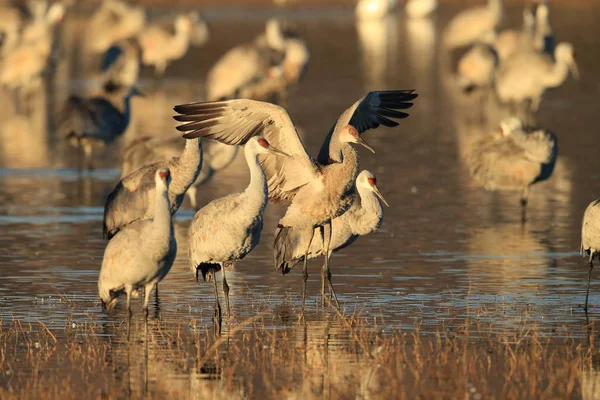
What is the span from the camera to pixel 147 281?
952 cm

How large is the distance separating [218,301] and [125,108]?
9756mm

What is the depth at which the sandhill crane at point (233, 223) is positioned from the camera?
10.2m

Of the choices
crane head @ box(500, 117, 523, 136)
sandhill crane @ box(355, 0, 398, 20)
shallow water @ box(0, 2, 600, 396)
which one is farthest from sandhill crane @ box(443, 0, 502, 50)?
crane head @ box(500, 117, 523, 136)

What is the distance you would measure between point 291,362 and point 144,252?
1.30 metres

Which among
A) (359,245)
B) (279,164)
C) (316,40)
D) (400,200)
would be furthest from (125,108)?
(316,40)

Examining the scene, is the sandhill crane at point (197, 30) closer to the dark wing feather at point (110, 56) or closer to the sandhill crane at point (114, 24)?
the sandhill crane at point (114, 24)

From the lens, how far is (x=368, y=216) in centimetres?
1164

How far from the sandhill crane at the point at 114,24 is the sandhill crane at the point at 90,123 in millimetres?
17408

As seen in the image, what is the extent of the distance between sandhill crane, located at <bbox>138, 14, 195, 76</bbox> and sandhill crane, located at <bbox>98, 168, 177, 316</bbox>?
24230 mm

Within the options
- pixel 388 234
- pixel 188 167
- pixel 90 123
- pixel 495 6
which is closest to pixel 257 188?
pixel 188 167

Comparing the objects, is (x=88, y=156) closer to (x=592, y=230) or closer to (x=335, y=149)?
(x=335, y=149)

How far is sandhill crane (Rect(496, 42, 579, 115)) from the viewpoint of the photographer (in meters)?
25.1

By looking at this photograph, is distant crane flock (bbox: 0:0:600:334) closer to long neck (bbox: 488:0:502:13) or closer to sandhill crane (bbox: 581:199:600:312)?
sandhill crane (bbox: 581:199:600:312)

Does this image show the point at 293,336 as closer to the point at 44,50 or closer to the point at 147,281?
the point at 147,281
